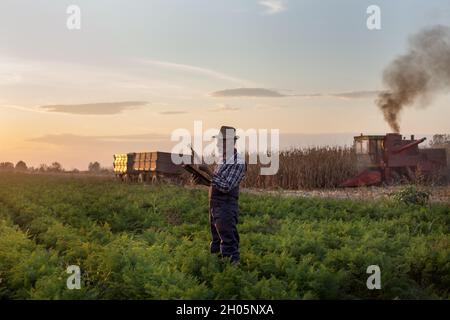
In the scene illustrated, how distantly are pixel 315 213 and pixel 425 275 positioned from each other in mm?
6254

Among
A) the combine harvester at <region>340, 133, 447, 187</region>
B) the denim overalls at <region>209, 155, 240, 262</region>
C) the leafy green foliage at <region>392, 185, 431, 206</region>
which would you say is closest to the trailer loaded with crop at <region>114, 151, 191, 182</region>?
the combine harvester at <region>340, 133, 447, 187</region>

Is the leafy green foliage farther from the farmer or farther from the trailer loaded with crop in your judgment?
the trailer loaded with crop

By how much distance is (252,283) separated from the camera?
7.01 m

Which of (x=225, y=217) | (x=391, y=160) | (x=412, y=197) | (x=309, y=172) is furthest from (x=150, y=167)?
(x=225, y=217)

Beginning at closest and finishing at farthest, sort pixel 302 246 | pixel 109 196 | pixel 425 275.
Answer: pixel 425 275 < pixel 302 246 < pixel 109 196

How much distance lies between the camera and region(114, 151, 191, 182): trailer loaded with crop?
26984mm

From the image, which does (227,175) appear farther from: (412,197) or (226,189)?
(412,197)

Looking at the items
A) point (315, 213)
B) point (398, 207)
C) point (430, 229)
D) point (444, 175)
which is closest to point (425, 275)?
point (430, 229)

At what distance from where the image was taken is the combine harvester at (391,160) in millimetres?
23553

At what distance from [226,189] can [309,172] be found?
1752 centimetres

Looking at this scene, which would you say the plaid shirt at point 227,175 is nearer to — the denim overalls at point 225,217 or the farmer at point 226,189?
the farmer at point 226,189

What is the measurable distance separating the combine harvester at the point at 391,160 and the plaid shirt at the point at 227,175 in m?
16.6
